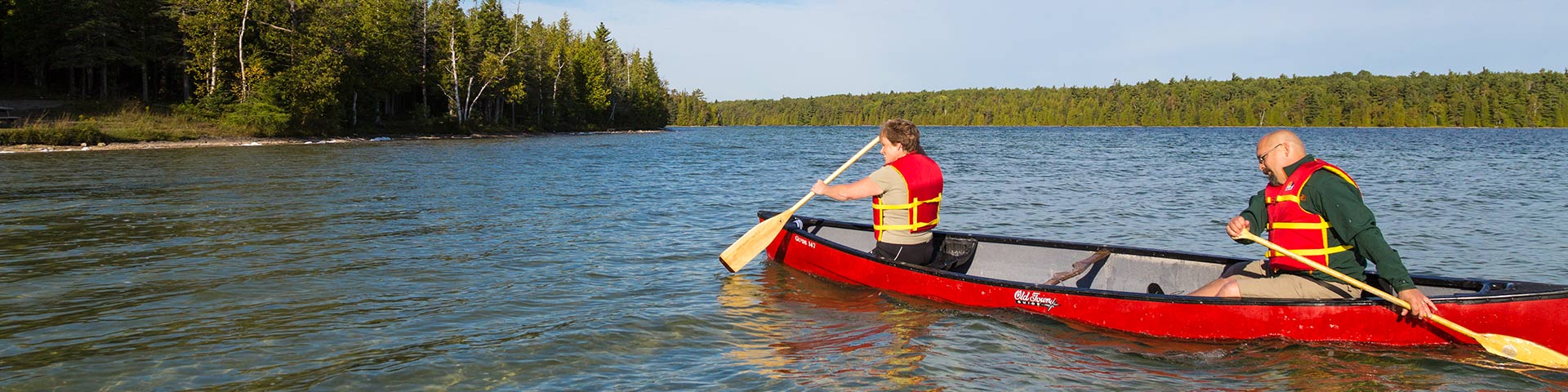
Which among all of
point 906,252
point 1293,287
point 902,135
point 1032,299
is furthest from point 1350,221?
point 906,252

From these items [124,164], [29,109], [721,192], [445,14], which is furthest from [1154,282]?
[445,14]

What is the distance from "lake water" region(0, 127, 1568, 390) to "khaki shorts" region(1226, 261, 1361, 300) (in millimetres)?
409

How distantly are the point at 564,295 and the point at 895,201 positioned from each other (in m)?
3.50

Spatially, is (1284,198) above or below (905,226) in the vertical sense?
above

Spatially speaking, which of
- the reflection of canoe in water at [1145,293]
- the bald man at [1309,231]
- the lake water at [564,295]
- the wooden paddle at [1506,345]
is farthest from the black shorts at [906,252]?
the wooden paddle at [1506,345]

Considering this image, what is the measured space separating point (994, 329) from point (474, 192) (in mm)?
15161

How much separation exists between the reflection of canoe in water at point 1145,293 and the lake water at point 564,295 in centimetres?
16

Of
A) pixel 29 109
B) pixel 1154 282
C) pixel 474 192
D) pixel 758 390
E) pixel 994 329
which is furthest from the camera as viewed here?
pixel 29 109

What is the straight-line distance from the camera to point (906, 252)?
9.02m

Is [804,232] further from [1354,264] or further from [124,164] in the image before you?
[124,164]

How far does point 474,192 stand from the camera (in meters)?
20.2

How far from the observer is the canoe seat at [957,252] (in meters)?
9.98

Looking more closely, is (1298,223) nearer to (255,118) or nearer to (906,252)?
(906,252)

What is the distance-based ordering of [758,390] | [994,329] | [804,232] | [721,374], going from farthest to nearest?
[804,232] → [994,329] → [721,374] → [758,390]
